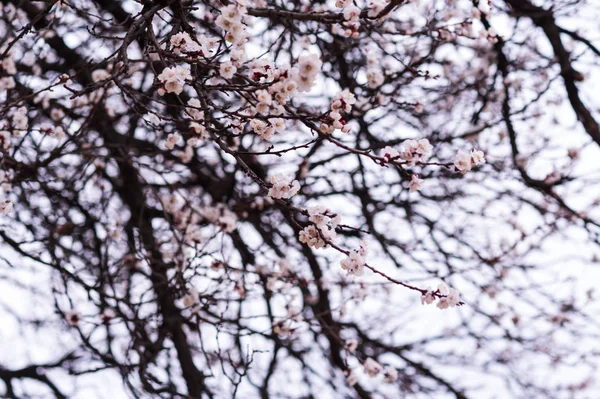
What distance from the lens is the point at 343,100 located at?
2209 mm

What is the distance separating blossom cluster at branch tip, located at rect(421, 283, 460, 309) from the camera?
8.07 feet

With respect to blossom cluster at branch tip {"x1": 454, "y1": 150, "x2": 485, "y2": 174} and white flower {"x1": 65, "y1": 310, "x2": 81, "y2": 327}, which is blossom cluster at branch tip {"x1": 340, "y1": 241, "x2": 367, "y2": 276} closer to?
blossom cluster at branch tip {"x1": 454, "y1": 150, "x2": 485, "y2": 174}

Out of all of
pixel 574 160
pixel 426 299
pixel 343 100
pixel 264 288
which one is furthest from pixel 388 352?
pixel 343 100

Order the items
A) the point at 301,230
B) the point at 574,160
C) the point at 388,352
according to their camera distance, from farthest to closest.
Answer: the point at 388,352 → the point at 574,160 → the point at 301,230

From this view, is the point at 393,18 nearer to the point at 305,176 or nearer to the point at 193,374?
the point at 305,176

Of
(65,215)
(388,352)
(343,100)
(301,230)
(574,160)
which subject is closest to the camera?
(343,100)

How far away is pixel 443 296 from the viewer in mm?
2488

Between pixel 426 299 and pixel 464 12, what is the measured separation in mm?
3311

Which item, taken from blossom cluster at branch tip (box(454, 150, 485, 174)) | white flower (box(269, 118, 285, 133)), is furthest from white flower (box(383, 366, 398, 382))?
white flower (box(269, 118, 285, 133))

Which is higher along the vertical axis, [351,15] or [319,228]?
[351,15]

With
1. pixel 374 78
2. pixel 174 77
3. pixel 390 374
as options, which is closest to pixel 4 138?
pixel 174 77

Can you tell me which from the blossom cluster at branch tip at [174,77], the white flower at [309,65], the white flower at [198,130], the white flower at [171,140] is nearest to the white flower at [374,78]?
the white flower at [171,140]

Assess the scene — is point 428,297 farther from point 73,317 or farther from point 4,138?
point 73,317

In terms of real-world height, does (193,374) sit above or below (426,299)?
above
